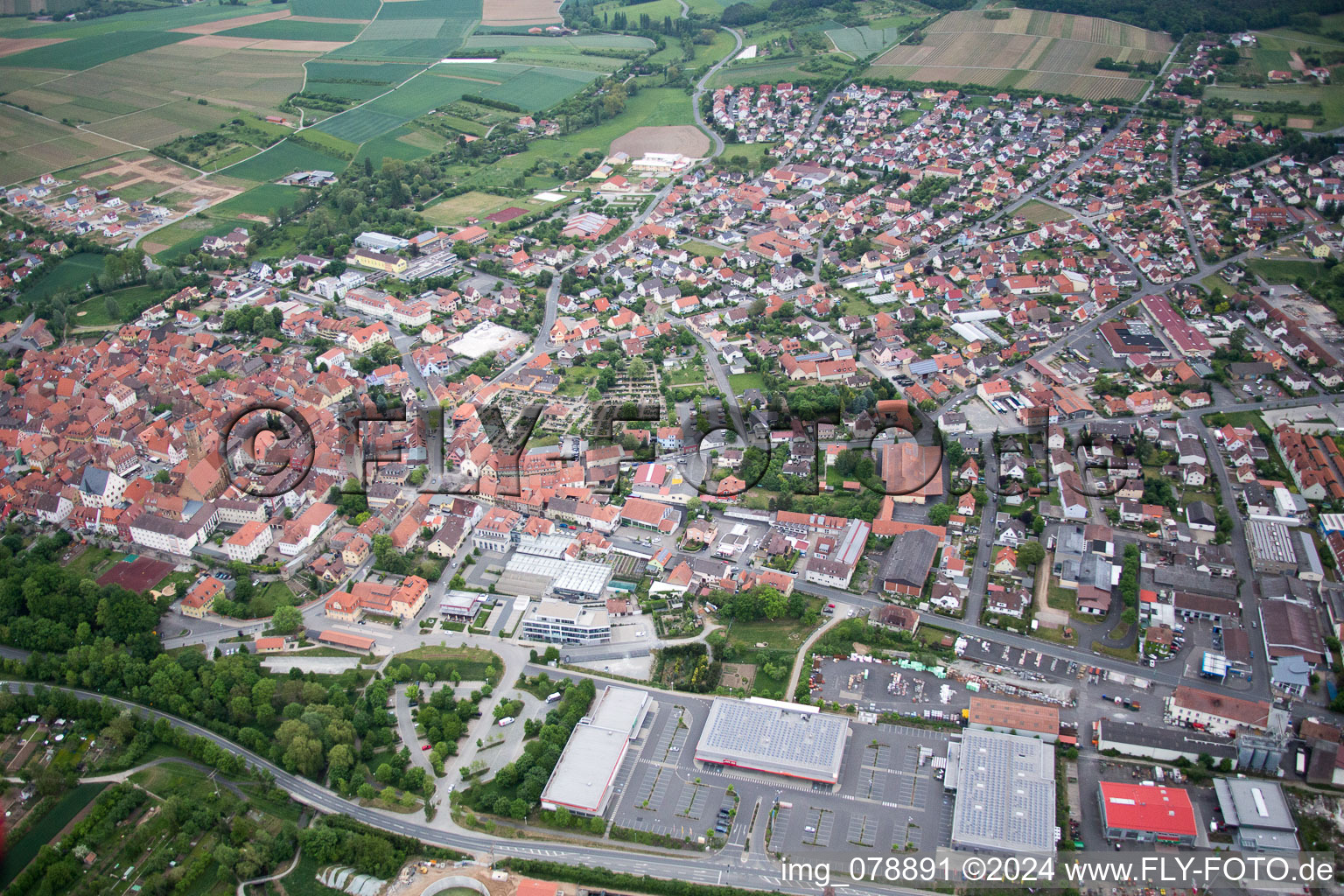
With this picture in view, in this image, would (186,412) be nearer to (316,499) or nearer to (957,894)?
(316,499)

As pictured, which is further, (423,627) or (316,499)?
(316,499)

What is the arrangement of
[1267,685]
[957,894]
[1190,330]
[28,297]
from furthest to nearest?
[28,297], [1190,330], [1267,685], [957,894]

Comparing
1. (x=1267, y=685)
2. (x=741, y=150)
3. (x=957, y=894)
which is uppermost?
(x=741, y=150)

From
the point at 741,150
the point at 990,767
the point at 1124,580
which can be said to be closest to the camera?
the point at 990,767

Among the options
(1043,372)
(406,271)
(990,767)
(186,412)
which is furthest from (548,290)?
(990,767)

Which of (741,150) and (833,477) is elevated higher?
(741,150)

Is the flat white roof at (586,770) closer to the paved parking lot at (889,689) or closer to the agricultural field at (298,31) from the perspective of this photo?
the paved parking lot at (889,689)

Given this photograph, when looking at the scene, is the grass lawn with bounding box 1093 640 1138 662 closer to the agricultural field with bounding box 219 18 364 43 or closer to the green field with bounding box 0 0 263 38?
the agricultural field with bounding box 219 18 364 43
